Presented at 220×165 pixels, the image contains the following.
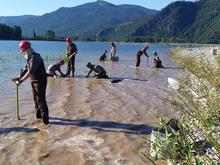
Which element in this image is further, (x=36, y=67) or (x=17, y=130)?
(x=36, y=67)

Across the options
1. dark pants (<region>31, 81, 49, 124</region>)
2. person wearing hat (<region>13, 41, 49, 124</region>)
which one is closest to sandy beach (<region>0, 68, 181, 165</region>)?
dark pants (<region>31, 81, 49, 124</region>)

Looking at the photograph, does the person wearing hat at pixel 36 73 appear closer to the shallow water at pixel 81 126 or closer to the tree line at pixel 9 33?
the shallow water at pixel 81 126

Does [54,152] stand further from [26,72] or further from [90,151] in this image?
[26,72]

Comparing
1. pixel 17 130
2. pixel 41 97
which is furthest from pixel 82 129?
pixel 17 130

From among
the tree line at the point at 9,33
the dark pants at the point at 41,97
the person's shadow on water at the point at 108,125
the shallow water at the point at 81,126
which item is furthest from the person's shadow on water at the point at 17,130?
the tree line at the point at 9,33

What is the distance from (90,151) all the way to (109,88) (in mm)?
9358

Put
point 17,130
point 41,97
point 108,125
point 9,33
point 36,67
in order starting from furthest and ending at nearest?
point 9,33 < point 108,125 < point 41,97 < point 36,67 < point 17,130

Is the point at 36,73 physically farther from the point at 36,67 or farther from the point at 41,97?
the point at 41,97

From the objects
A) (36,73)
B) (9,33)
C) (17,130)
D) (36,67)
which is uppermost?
(36,67)

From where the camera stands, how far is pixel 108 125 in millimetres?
10266

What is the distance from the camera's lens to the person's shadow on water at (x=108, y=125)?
9.81m

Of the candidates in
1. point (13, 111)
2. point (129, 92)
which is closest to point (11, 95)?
point (13, 111)

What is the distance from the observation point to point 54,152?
8016 millimetres

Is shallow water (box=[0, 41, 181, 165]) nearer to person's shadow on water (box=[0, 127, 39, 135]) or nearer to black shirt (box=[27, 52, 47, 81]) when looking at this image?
person's shadow on water (box=[0, 127, 39, 135])
